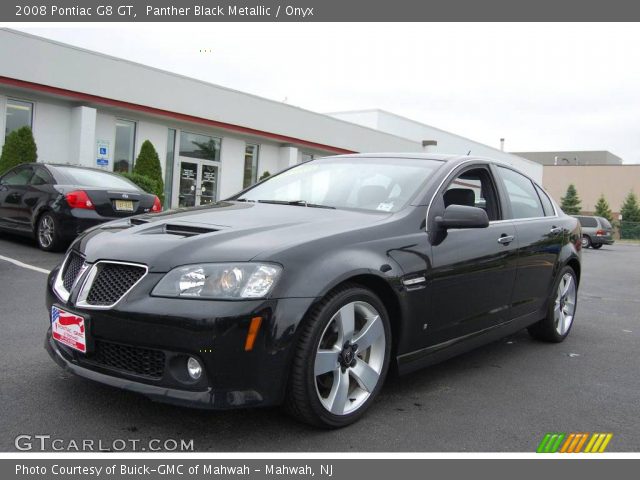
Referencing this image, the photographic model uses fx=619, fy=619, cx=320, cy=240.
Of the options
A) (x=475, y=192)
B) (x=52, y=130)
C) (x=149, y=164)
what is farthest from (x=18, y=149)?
(x=475, y=192)

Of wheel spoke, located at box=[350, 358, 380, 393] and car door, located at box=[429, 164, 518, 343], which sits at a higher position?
car door, located at box=[429, 164, 518, 343]

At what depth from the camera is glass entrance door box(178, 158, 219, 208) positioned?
821 inches

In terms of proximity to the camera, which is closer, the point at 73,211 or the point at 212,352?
the point at 212,352

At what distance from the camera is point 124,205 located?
28.9 feet

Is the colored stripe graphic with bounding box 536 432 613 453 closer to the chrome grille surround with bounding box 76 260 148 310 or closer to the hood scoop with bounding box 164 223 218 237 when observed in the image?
the hood scoop with bounding box 164 223 218 237

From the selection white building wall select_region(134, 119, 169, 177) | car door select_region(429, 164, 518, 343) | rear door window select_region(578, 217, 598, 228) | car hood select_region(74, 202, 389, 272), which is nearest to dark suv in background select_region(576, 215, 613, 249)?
rear door window select_region(578, 217, 598, 228)

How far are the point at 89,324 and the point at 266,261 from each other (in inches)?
34.5

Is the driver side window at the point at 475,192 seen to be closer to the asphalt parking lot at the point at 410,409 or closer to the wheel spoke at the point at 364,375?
the asphalt parking lot at the point at 410,409

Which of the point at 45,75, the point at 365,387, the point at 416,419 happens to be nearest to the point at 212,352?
the point at 365,387

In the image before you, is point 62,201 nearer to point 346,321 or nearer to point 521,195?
point 521,195

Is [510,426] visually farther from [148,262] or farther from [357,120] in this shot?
[357,120]

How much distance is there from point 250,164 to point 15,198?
561 inches

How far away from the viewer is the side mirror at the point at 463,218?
357 cm

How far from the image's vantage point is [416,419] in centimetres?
326
